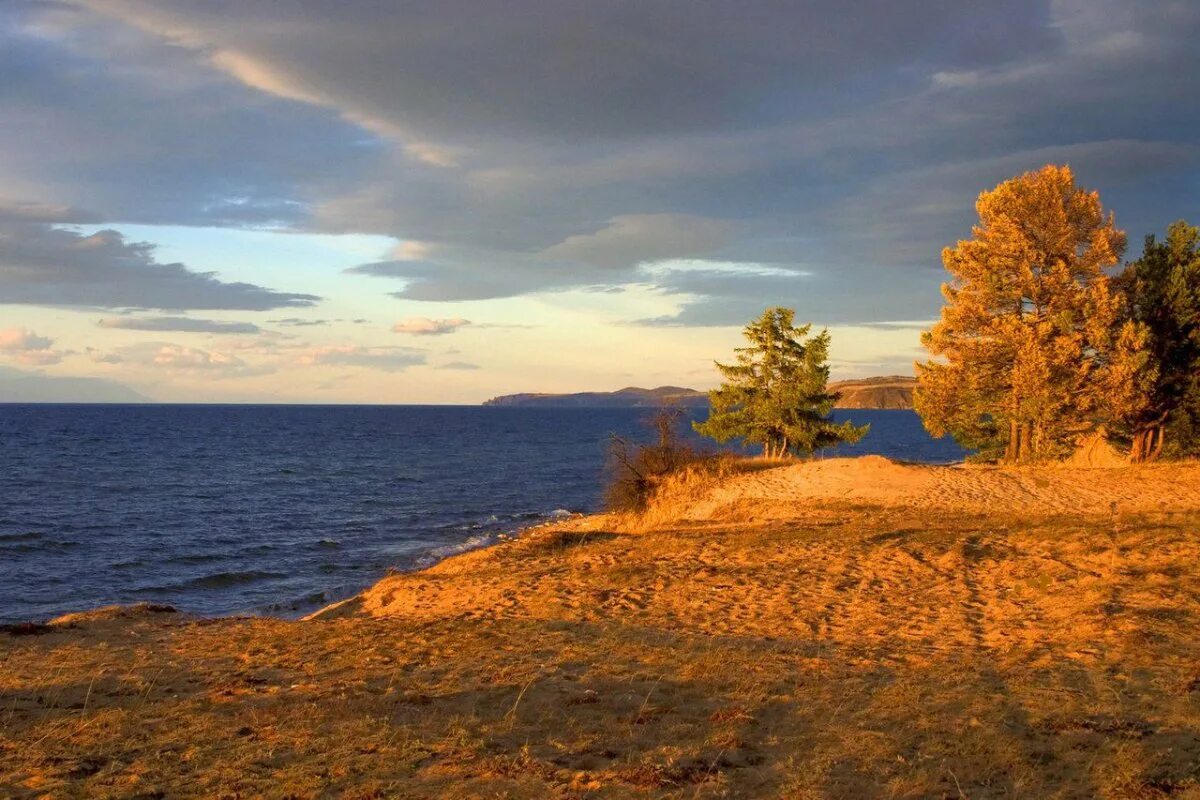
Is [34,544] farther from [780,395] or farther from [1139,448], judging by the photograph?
[1139,448]

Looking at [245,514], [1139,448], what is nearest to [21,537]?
[245,514]

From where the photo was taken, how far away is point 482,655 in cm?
1324

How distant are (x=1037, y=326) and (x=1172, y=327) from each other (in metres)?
6.11

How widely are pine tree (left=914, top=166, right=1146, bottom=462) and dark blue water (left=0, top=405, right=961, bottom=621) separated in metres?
22.8

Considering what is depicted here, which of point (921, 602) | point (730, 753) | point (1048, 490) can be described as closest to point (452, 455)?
point (1048, 490)

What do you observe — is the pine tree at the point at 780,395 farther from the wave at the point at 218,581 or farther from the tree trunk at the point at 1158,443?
the wave at the point at 218,581

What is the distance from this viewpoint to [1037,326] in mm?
33656

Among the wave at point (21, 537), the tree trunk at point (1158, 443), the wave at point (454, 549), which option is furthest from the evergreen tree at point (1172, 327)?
the wave at point (21, 537)

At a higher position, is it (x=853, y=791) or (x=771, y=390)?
(x=771, y=390)

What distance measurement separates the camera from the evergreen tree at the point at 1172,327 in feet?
111

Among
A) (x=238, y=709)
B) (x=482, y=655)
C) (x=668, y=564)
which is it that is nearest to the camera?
(x=238, y=709)

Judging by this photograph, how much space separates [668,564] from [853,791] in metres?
13.5

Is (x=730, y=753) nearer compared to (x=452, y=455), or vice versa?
(x=730, y=753)

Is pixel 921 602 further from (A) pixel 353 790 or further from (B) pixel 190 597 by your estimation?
(B) pixel 190 597
